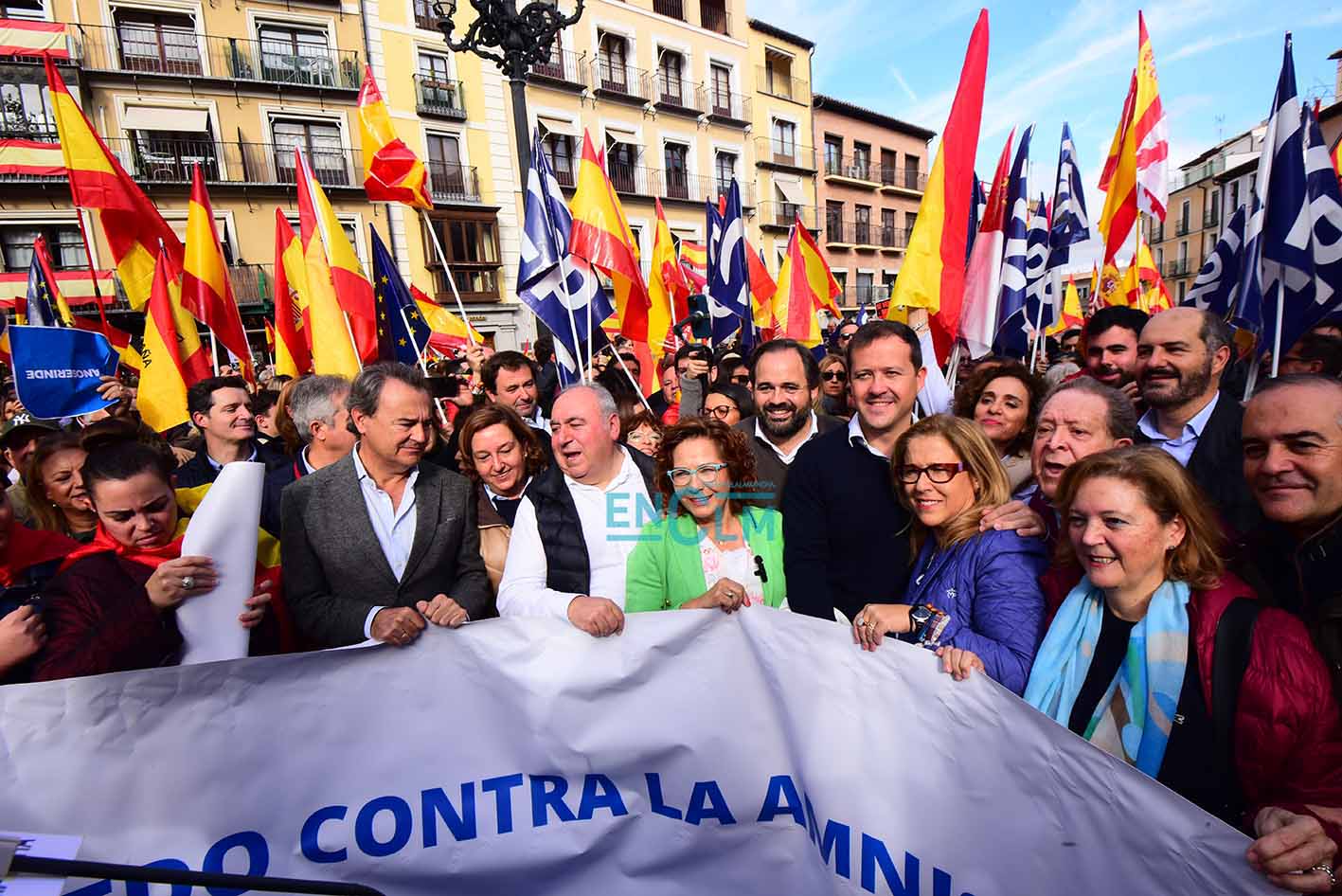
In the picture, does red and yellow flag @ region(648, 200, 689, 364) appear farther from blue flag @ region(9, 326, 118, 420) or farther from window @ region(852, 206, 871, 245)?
window @ region(852, 206, 871, 245)

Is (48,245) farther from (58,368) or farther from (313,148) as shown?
(58,368)

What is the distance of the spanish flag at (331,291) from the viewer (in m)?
5.29

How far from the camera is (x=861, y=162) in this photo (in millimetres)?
35375

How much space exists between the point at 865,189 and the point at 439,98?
22.5 metres

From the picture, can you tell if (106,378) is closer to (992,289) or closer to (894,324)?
(894,324)

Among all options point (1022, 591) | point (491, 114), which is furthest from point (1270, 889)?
point (491, 114)

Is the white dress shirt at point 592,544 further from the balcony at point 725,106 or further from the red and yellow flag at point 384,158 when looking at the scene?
the balcony at point 725,106

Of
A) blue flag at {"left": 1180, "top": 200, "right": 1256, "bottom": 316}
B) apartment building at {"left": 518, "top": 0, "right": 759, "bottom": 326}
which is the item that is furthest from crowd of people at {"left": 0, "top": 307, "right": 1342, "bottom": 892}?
apartment building at {"left": 518, "top": 0, "right": 759, "bottom": 326}

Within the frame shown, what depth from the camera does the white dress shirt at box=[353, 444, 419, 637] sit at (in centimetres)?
249

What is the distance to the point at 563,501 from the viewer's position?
2.58 meters

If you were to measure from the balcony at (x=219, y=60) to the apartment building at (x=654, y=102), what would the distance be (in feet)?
20.5

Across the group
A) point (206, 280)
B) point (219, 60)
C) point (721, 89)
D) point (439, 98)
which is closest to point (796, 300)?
point (206, 280)

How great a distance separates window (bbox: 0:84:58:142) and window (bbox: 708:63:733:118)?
2240 cm

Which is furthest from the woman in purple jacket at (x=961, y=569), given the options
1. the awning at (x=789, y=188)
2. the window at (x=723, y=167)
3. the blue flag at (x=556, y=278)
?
the awning at (x=789, y=188)
